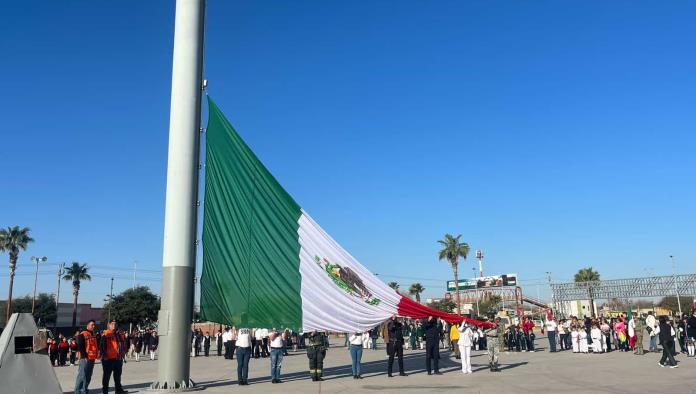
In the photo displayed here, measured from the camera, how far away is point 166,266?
13328 mm

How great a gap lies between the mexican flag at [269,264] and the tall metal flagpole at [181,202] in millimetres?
606

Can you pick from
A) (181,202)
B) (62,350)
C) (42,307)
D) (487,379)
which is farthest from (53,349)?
(42,307)

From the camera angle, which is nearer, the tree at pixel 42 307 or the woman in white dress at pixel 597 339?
the woman in white dress at pixel 597 339

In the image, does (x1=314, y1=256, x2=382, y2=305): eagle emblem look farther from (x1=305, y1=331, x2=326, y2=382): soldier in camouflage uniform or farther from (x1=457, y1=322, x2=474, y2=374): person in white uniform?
(x1=457, y1=322, x2=474, y2=374): person in white uniform

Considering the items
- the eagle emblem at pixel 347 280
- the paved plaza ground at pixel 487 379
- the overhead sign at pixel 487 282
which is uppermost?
the overhead sign at pixel 487 282

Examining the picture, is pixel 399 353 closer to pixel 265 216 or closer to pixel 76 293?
pixel 265 216

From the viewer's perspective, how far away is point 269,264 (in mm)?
13711

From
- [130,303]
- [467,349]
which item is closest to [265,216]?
[467,349]

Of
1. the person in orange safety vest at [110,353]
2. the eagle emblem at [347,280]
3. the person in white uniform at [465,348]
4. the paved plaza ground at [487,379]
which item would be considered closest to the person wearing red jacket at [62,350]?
the paved plaza ground at [487,379]

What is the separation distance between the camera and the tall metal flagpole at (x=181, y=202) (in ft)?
41.9

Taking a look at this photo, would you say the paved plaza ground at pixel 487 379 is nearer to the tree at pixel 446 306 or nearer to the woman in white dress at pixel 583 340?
the woman in white dress at pixel 583 340

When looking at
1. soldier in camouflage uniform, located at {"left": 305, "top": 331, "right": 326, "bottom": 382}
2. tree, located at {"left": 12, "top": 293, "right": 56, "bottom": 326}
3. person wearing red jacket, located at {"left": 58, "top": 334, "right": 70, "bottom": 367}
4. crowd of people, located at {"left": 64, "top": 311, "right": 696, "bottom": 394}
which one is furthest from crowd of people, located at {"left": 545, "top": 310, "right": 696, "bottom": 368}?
tree, located at {"left": 12, "top": 293, "right": 56, "bottom": 326}

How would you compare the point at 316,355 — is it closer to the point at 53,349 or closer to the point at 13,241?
the point at 53,349

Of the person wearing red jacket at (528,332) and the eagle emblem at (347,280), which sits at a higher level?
the eagle emblem at (347,280)
